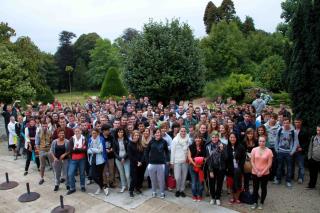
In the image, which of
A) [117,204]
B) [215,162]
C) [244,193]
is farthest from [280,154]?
[117,204]

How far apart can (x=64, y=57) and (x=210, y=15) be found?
110 feet

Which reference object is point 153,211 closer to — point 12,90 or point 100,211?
point 100,211

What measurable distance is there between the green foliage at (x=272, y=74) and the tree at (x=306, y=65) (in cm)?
1874

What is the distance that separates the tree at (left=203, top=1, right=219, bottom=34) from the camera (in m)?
52.4

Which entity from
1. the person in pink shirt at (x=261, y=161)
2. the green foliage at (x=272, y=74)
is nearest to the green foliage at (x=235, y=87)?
the green foliage at (x=272, y=74)

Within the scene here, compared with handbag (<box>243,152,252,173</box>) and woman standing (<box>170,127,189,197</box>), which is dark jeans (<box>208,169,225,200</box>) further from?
woman standing (<box>170,127,189,197</box>)

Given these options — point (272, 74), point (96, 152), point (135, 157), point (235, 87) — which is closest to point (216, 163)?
point (135, 157)

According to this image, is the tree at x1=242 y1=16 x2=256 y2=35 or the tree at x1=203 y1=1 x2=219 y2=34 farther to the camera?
the tree at x1=203 y1=1 x2=219 y2=34

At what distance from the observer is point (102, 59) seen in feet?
186

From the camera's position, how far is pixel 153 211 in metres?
6.70

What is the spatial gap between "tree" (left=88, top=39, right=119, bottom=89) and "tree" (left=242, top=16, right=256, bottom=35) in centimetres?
2511

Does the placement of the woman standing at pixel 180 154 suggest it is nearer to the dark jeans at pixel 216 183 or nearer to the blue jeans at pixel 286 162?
the dark jeans at pixel 216 183

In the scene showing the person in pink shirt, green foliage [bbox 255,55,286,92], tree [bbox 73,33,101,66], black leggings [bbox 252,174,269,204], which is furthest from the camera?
tree [bbox 73,33,101,66]

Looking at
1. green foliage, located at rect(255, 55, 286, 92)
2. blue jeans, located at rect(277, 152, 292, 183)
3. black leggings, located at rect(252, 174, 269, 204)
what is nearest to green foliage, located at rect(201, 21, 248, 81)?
green foliage, located at rect(255, 55, 286, 92)
